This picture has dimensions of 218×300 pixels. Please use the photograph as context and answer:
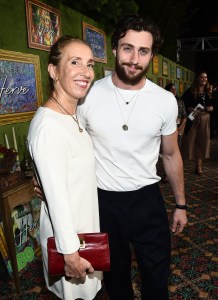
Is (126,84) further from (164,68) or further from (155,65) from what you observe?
(164,68)

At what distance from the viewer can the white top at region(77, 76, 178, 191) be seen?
170 centimetres

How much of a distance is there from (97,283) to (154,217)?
0.49m

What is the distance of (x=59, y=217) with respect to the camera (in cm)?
128

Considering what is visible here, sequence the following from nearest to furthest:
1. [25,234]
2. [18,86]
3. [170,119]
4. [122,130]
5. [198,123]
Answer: [122,130], [170,119], [25,234], [18,86], [198,123]

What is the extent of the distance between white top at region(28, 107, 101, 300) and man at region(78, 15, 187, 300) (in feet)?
0.75

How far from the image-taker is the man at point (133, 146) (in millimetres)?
1708

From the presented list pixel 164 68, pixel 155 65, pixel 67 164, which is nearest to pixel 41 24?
pixel 67 164

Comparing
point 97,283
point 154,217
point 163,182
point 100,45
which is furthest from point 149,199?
point 100,45

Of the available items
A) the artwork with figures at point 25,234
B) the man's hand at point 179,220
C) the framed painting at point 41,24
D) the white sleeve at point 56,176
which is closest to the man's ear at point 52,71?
the white sleeve at point 56,176

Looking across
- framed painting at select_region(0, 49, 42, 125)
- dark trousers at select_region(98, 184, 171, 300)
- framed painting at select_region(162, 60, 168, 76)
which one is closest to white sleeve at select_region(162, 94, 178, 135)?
dark trousers at select_region(98, 184, 171, 300)

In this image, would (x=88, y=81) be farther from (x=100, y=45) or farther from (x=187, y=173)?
(x=187, y=173)

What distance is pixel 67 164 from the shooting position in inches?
51.6

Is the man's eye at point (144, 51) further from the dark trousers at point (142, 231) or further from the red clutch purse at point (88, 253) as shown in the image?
the red clutch purse at point (88, 253)

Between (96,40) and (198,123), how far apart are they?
8.03 feet
